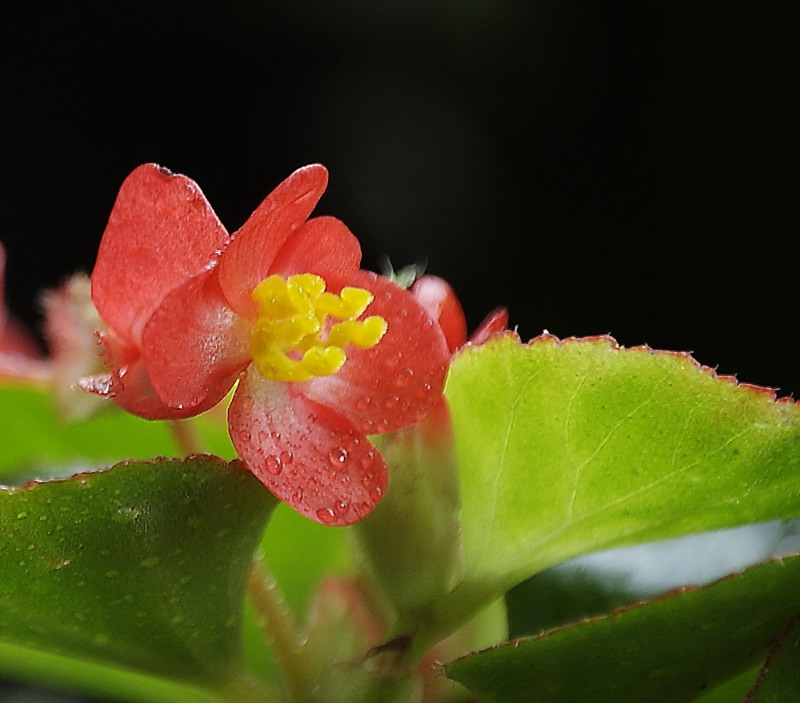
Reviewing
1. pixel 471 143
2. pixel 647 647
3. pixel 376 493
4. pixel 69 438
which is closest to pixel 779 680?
pixel 647 647

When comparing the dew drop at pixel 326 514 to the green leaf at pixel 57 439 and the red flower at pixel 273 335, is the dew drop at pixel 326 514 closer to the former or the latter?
the red flower at pixel 273 335

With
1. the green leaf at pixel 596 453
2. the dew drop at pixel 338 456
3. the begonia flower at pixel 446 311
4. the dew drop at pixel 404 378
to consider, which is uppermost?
the begonia flower at pixel 446 311

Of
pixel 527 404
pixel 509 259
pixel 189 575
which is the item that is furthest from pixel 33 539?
pixel 509 259

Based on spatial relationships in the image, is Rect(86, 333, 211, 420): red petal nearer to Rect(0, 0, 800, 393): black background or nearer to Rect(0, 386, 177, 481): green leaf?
Rect(0, 386, 177, 481): green leaf

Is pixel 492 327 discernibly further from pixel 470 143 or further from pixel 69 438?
pixel 470 143

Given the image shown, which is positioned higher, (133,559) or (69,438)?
(69,438)

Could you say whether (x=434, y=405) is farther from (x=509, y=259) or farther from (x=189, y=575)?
(x=509, y=259)

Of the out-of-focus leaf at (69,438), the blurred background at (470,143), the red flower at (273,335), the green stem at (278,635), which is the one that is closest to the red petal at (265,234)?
the red flower at (273,335)
